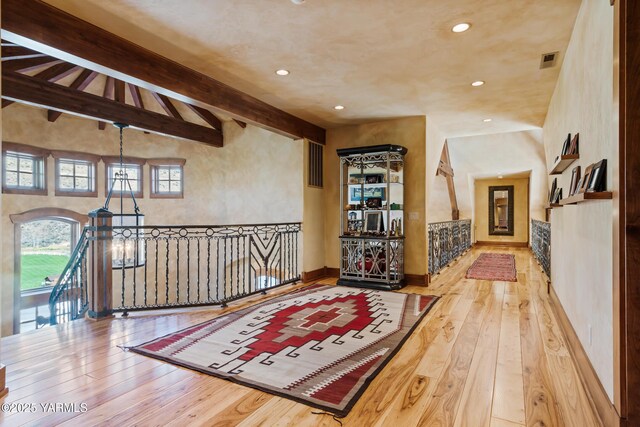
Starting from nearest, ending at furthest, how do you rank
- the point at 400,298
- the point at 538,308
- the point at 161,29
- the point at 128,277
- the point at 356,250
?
the point at 161,29 → the point at 538,308 → the point at 400,298 → the point at 356,250 → the point at 128,277

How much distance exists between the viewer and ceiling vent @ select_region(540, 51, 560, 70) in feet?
11.0

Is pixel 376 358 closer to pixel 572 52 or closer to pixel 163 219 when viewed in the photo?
pixel 572 52

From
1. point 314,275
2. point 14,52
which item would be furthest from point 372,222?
point 14,52

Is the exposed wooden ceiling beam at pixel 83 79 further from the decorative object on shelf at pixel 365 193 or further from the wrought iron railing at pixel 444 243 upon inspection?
the wrought iron railing at pixel 444 243

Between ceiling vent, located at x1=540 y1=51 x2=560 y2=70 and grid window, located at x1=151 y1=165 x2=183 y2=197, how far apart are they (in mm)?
7836

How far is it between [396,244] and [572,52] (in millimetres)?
3277

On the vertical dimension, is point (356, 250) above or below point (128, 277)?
above

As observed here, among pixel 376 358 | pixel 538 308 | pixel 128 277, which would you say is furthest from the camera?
pixel 128 277

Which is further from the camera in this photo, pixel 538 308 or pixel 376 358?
pixel 538 308

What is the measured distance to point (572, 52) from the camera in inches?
118

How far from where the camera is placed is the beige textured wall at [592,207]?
190cm

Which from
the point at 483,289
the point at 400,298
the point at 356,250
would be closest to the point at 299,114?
the point at 356,250

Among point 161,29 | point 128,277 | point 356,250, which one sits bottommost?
point 128,277

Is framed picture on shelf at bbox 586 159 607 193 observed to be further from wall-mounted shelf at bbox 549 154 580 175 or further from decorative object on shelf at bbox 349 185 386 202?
decorative object on shelf at bbox 349 185 386 202
